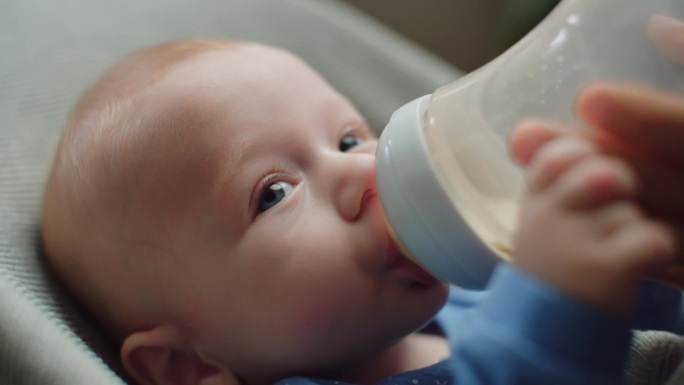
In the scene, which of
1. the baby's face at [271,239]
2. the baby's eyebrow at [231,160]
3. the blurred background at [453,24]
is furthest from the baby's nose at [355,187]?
the blurred background at [453,24]

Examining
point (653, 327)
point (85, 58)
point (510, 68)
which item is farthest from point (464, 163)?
point (85, 58)

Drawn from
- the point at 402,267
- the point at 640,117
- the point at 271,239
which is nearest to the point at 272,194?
the point at 271,239

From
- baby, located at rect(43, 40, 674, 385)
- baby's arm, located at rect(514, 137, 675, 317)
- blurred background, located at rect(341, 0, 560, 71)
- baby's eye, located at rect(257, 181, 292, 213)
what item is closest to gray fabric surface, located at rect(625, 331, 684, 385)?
baby, located at rect(43, 40, 674, 385)

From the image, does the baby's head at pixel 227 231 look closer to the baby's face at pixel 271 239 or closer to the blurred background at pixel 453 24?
the baby's face at pixel 271 239

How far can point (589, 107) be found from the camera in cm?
55

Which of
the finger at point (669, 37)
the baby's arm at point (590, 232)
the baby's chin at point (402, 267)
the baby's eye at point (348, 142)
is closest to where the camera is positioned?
the baby's arm at point (590, 232)

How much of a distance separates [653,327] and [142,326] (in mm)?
523

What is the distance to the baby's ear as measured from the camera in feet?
2.60

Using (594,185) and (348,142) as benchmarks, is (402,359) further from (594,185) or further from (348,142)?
(594,185)

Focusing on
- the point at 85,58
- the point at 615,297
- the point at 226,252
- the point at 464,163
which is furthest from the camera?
the point at 85,58

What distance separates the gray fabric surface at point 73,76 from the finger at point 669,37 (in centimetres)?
55

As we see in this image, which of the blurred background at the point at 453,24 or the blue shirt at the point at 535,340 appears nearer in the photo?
the blue shirt at the point at 535,340

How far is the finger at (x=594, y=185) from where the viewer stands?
51 cm

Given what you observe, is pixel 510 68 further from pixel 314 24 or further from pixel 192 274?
pixel 314 24
